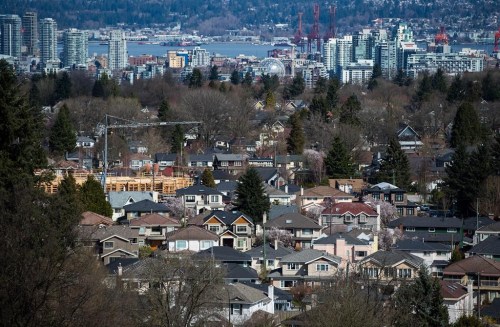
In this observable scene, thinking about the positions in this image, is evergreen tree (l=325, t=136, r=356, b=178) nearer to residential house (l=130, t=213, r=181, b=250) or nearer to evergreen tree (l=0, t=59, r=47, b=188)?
residential house (l=130, t=213, r=181, b=250)

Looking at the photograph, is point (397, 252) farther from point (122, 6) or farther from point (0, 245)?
point (122, 6)

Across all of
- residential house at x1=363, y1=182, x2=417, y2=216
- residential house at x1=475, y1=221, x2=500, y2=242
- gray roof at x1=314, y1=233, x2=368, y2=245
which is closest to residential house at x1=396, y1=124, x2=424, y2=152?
residential house at x1=363, y1=182, x2=417, y2=216

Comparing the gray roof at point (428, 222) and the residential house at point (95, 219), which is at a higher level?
the residential house at point (95, 219)

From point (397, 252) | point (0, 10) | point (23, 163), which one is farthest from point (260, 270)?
point (0, 10)

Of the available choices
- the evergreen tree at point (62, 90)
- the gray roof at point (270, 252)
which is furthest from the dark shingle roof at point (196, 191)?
the evergreen tree at point (62, 90)

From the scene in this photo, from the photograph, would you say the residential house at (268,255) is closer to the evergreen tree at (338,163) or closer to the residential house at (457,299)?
the residential house at (457,299)

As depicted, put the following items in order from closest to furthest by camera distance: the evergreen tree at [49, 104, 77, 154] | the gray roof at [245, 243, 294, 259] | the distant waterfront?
the gray roof at [245, 243, 294, 259] → the evergreen tree at [49, 104, 77, 154] → the distant waterfront
